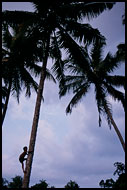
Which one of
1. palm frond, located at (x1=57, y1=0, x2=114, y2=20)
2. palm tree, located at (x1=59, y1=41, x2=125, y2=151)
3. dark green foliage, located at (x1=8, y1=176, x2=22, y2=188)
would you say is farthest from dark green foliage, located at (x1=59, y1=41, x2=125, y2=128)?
dark green foliage, located at (x1=8, y1=176, x2=22, y2=188)

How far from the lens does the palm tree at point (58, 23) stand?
28.7 ft

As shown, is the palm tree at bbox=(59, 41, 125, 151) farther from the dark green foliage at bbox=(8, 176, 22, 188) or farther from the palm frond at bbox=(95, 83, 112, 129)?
the dark green foliage at bbox=(8, 176, 22, 188)

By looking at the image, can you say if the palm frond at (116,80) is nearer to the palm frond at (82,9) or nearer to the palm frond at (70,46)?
the palm frond at (70,46)

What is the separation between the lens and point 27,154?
7.41 metres

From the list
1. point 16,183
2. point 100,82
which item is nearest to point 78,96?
point 100,82

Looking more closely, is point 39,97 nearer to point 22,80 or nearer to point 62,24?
point 62,24

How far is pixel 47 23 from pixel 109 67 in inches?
286

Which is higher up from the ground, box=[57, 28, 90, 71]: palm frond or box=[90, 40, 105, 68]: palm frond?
box=[90, 40, 105, 68]: palm frond

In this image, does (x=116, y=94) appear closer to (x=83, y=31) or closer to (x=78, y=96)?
(x=78, y=96)

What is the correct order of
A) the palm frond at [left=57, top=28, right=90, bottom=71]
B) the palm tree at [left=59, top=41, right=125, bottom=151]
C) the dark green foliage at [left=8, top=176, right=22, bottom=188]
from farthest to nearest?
1. the dark green foliage at [left=8, top=176, right=22, bottom=188]
2. the palm tree at [left=59, top=41, right=125, bottom=151]
3. the palm frond at [left=57, top=28, right=90, bottom=71]

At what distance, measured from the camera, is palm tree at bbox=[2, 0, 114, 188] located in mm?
8734

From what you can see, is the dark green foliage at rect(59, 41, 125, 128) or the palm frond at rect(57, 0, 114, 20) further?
the dark green foliage at rect(59, 41, 125, 128)

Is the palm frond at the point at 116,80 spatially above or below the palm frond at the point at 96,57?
below

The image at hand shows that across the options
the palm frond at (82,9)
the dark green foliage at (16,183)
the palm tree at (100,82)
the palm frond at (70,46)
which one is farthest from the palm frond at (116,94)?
the dark green foliage at (16,183)
